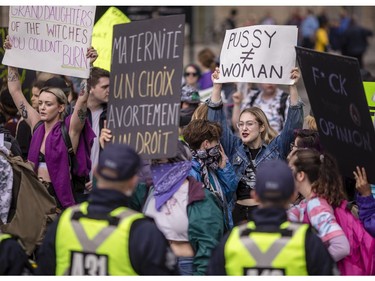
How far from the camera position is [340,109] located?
6613 millimetres

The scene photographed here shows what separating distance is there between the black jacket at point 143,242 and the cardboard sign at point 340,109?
1.67m

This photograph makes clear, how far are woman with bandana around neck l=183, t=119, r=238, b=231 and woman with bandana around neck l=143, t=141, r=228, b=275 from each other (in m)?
0.83

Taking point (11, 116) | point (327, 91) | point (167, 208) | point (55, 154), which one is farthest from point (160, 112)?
point (11, 116)

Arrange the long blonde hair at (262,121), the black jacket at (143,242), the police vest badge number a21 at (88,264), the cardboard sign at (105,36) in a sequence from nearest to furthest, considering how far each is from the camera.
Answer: the black jacket at (143,242) < the police vest badge number a21 at (88,264) < the long blonde hair at (262,121) < the cardboard sign at (105,36)

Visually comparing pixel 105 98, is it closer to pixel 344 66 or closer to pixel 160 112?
pixel 160 112

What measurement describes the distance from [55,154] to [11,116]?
1.73 metres

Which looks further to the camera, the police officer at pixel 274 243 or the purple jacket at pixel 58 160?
the purple jacket at pixel 58 160

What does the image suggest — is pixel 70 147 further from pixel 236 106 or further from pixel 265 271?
pixel 236 106

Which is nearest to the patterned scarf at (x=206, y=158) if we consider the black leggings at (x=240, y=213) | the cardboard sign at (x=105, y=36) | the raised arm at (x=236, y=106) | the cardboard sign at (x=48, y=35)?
the black leggings at (x=240, y=213)

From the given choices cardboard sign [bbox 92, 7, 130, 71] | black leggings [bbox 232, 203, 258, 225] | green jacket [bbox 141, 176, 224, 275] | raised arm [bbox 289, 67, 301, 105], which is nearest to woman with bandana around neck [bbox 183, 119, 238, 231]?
black leggings [bbox 232, 203, 258, 225]

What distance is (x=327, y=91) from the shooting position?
6633 millimetres

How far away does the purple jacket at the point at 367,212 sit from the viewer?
21.2ft

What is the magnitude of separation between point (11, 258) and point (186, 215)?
4.12 feet

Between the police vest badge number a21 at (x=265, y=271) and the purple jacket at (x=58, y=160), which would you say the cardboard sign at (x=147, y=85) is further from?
the police vest badge number a21 at (x=265, y=271)
